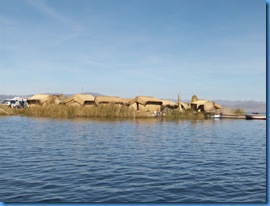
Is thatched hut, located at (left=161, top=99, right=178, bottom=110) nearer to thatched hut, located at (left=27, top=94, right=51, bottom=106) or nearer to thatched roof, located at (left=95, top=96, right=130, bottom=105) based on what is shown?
thatched roof, located at (left=95, top=96, right=130, bottom=105)

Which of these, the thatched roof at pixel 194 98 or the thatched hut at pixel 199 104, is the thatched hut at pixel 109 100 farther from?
the thatched roof at pixel 194 98

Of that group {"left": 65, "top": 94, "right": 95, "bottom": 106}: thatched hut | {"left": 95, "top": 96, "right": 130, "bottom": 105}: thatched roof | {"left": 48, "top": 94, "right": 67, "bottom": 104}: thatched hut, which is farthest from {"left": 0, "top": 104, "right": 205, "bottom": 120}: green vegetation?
{"left": 48, "top": 94, "right": 67, "bottom": 104}: thatched hut

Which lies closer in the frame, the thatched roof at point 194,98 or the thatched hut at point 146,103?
the thatched hut at point 146,103

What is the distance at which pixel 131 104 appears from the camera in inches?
2544

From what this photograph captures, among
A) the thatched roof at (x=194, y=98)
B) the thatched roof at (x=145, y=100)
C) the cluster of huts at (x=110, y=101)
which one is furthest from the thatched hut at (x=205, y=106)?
the thatched roof at (x=145, y=100)

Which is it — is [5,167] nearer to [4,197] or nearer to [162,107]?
[4,197]

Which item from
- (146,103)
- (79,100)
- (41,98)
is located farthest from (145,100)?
(41,98)

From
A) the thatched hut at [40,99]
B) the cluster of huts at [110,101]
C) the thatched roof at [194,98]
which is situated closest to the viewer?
the cluster of huts at [110,101]

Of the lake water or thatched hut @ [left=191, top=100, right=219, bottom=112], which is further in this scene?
thatched hut @ [left=191, top=100, right=219, bottom=112]

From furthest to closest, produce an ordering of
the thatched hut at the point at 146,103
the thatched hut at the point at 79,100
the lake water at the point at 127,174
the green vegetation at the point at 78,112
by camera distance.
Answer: the thatched hut at the point at 146,103 → the thatched hut at the point at 79,100 → the green vegetation at the point at 78,112 → the lake water at the point at 127,174

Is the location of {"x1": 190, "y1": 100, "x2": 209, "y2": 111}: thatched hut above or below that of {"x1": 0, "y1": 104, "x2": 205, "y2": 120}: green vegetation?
above

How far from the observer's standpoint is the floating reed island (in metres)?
52.0

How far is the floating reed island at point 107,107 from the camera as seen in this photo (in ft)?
171

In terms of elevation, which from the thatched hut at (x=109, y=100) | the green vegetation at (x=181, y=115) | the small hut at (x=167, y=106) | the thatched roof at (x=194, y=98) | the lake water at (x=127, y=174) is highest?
the thatched roof at (x=194, y=98)
